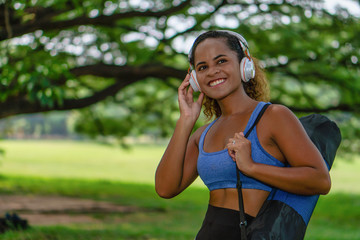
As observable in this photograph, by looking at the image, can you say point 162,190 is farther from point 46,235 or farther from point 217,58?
point 46,235

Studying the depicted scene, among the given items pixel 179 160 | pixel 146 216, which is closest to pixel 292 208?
pixel 179 160

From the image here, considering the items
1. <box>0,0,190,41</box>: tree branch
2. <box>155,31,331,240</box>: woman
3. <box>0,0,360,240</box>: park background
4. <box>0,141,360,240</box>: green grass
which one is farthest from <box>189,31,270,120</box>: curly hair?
<box>0,0,190,41</box>: tree branch

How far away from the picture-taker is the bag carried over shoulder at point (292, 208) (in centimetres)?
187

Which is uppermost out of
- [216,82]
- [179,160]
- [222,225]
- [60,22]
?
[60,22]

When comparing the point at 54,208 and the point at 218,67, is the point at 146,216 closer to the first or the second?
the point at 54,208

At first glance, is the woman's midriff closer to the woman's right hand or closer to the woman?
the woman

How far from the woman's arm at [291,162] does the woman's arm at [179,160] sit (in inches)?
15.3

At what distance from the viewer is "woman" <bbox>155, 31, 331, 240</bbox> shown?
1.87 meters

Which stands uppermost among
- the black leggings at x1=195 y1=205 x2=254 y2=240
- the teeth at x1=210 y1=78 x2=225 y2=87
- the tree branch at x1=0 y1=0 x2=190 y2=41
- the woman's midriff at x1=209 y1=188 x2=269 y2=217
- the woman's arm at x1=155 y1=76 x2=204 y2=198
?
the tree branch at x1=0 y1=0 x2=190 y2=41

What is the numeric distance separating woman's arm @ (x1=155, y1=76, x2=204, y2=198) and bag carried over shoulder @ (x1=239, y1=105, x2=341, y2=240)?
0.46 meters

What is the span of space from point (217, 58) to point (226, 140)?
0.40 metres

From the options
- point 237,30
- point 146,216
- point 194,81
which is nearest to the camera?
point 194,81

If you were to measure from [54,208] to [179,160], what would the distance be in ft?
33.0

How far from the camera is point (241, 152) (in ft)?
6.25
